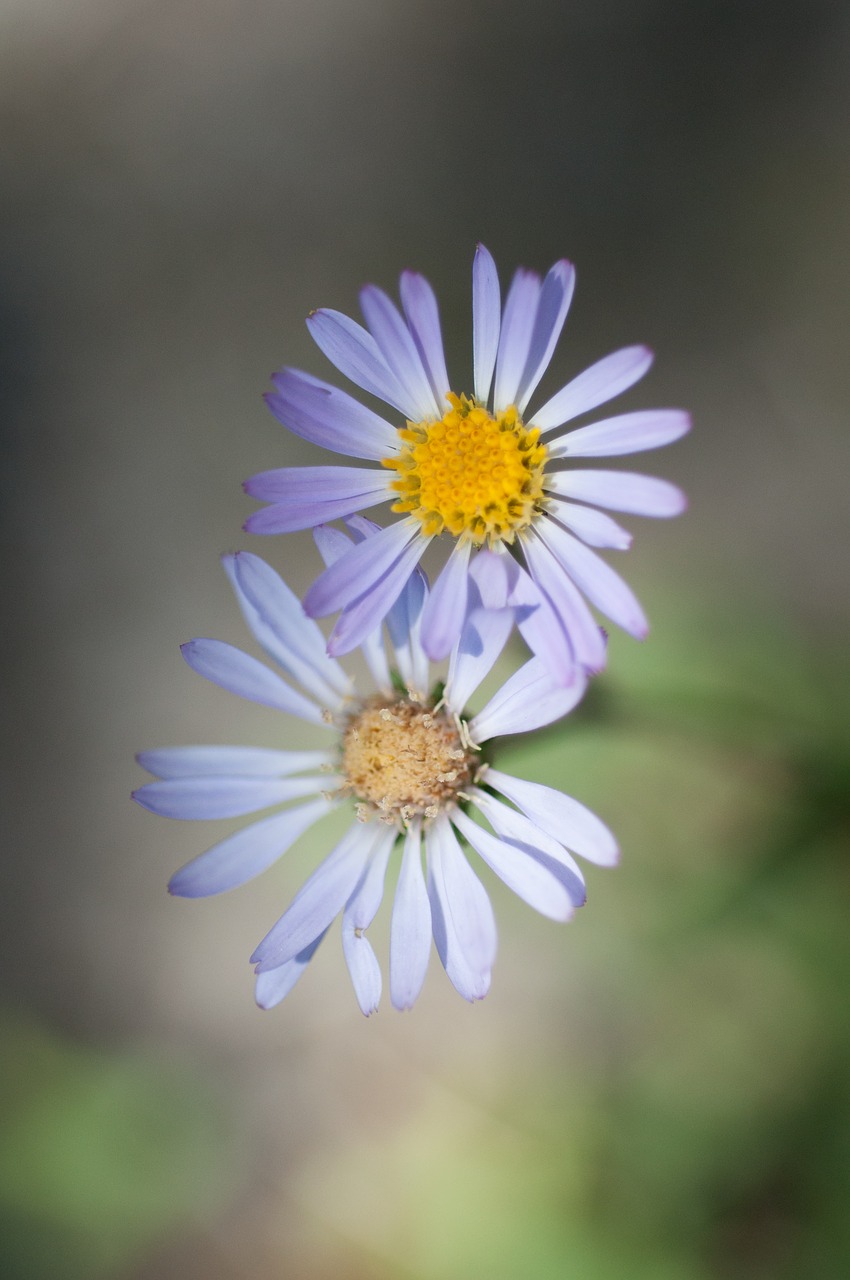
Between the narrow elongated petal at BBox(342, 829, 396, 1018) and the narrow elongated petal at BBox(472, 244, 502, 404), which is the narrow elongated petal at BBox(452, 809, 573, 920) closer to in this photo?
the narrow elongated petal at BBox(342, 829, 396, 1018)

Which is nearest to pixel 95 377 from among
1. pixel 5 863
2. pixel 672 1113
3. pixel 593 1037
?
pixel 5 863

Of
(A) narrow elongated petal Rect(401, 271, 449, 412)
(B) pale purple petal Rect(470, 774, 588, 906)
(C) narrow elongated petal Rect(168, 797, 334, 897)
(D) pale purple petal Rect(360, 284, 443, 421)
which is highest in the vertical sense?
(A) narrow elongated petal Rect(401, 271, 449, 412)

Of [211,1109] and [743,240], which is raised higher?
[743,240]

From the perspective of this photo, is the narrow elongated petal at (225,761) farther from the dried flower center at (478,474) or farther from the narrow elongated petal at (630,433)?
the narrow elongated petal at (630,433)

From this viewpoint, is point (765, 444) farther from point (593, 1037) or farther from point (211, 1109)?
point (211, 1109)

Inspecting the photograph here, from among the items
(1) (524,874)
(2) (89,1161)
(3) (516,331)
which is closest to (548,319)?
(3) (516,331)

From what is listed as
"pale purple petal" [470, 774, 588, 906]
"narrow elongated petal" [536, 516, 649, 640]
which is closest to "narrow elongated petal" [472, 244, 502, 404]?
"narrow elongated petal" [536, 516, 649, 640]

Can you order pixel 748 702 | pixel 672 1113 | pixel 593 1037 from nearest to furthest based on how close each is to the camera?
1. pixel 748 702
2. pixel 672 1113
3. pixel 593 1037

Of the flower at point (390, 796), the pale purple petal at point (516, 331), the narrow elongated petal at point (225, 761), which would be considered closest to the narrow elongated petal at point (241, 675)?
the flower at point (390, 796)
